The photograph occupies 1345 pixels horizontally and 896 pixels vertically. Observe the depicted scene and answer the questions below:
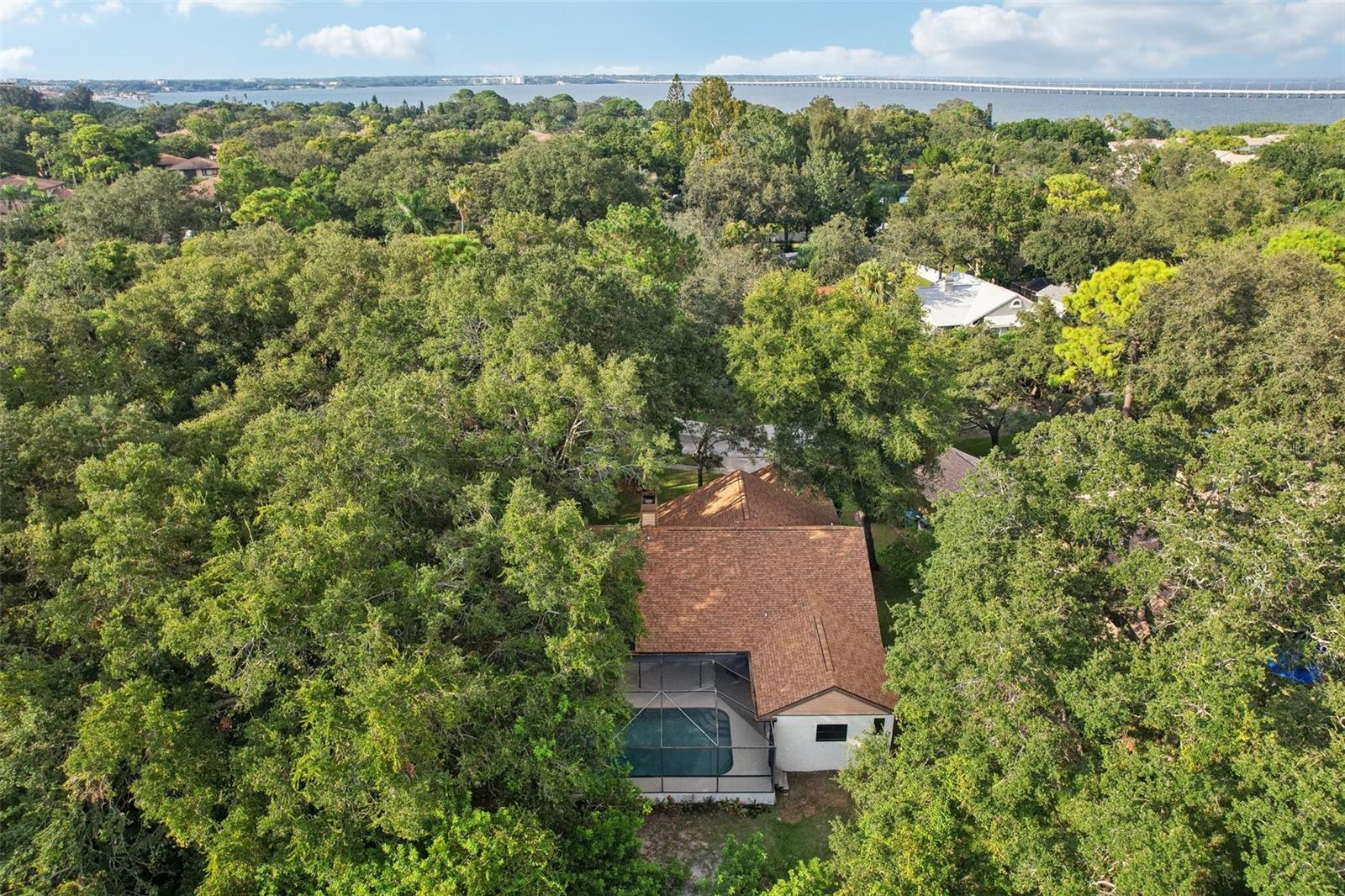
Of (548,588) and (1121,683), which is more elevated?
(548,588)

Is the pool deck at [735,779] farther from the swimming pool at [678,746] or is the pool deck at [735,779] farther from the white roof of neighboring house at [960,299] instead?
the white roof of neighboring house at [960,299]

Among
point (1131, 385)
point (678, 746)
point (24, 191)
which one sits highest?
point (24, 191)

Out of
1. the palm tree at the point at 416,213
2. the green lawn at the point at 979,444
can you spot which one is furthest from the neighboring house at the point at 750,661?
the palm tree at the point at 416,213

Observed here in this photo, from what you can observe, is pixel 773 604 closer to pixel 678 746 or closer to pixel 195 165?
pixel 678 746

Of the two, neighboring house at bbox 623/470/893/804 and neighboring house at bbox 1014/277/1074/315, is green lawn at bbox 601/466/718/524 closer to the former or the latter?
neighboring house at bbox 623/470/893/804

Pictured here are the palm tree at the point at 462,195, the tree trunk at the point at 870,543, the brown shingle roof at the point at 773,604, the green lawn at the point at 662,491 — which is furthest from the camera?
the palm tree at the point at 462,195

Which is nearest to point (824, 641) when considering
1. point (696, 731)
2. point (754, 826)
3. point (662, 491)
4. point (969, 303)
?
point (696, 731)

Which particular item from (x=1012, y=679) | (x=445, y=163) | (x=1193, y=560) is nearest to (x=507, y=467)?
(x=1012, y=679)
